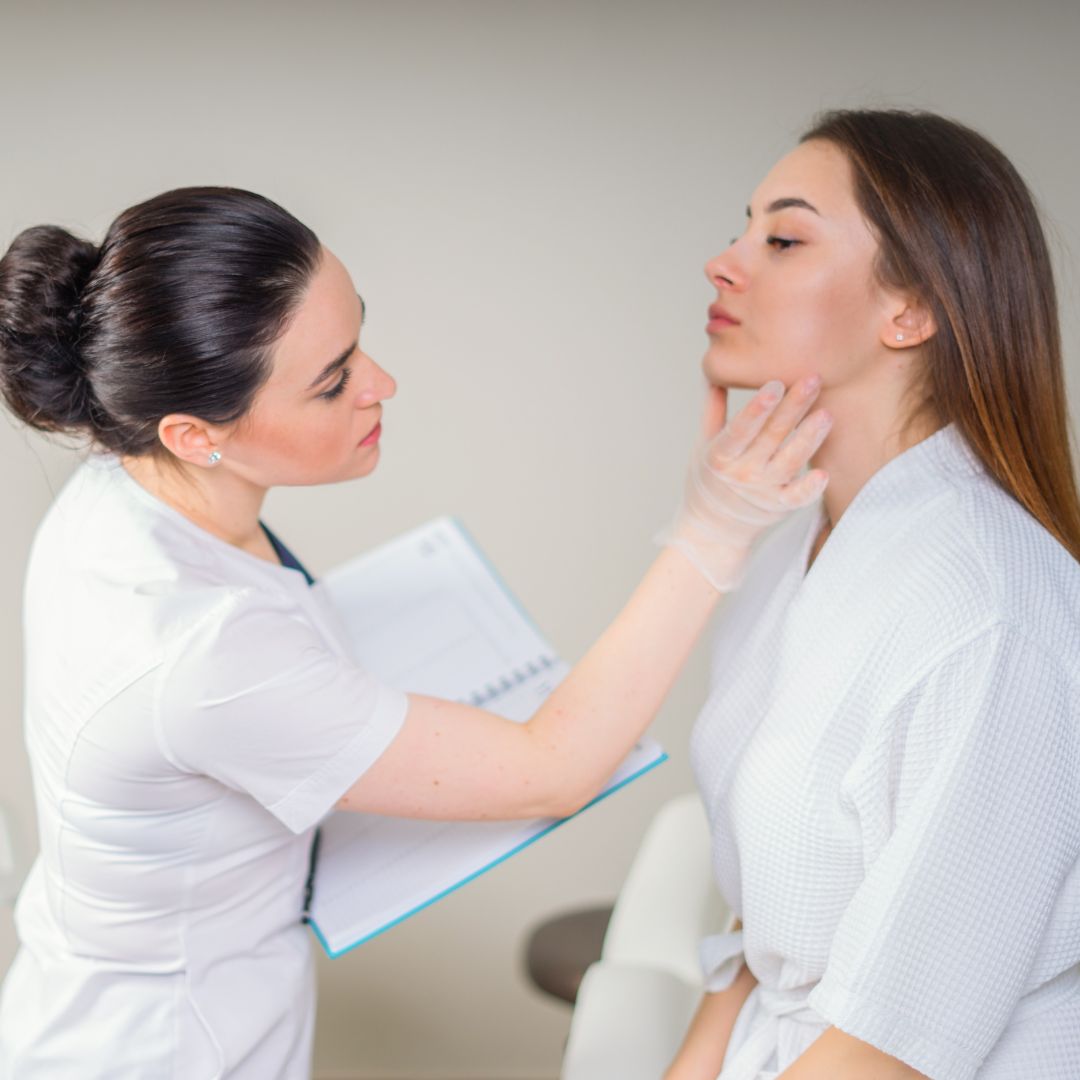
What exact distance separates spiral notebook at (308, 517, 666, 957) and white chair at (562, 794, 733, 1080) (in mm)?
224

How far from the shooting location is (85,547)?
113 centimetres

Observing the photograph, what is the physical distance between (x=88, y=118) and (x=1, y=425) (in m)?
0.49

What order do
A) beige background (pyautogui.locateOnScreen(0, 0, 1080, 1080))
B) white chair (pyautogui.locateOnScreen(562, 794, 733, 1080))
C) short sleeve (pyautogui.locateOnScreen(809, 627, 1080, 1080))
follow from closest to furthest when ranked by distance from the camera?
short sleeve (pyautogui.locateOnScreen(809, 627, 1080, 1080)) → white chair (pyautogui.locateOnScreen(562, 794, 733, 1080)) → beige background (pyautogui.locateOnScreen(0, 0, 1080, 1080))

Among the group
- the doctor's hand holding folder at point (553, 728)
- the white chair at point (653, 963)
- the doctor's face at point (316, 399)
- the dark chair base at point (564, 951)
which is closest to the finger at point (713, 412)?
the doctor's hand holding folder at point (553, 728)

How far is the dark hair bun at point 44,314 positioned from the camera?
3.53 feet

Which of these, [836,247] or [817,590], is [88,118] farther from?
[817,590]

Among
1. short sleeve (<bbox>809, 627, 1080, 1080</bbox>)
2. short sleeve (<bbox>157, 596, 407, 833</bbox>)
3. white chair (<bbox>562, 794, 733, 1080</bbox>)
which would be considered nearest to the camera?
short sleeve (<bbox>809, 627, 1080, 1080</bbox>)

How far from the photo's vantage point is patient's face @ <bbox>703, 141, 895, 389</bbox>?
1.16 meters

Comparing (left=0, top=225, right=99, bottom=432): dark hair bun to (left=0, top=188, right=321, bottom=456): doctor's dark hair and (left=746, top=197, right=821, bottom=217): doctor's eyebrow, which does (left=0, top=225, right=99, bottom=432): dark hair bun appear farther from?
(left=746, top=197, right=821, bottom=217): doctor's eyebrow

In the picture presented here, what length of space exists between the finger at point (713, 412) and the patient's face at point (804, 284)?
0.10m

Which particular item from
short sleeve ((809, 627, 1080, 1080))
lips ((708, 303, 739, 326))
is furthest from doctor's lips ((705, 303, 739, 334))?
short sleeve ((809, 627, 1080, 1080))

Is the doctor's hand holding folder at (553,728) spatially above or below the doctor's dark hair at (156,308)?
below

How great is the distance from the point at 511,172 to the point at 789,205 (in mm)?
829

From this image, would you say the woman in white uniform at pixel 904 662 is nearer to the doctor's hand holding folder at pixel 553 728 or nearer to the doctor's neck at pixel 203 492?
the doctor's hand holding folder at pixel 553 728
